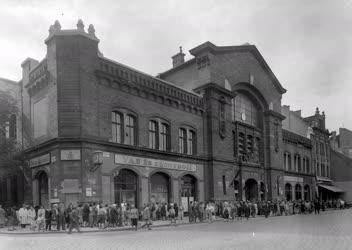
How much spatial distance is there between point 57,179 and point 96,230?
5.01 m

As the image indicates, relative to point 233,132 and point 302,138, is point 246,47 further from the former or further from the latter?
point 302,138

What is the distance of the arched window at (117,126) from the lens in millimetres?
29297

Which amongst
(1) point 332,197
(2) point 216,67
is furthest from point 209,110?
(1) point 332,197

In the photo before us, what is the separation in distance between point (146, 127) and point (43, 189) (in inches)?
322

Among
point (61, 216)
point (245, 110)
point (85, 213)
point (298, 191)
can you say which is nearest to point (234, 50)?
point (245, 110)

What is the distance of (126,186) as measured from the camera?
29453 mm

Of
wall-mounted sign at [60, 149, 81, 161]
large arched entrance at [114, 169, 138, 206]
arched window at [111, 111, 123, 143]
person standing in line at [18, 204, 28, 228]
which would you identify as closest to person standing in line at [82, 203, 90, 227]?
wall-mounted sign at [60, 149, 81, 161]

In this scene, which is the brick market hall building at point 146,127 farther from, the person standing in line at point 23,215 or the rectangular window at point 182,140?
the person standing in line at point 23,215

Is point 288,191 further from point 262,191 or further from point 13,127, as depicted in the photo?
point 13,127

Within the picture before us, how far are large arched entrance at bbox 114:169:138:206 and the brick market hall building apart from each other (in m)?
0.07

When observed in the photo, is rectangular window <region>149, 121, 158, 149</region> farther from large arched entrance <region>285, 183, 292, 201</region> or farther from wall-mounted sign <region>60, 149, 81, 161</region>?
large arched entrance <region>285, 183, 292, 201</region>

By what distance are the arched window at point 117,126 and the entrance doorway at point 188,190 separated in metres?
7.50

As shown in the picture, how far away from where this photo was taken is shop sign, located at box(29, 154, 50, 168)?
90.7ft

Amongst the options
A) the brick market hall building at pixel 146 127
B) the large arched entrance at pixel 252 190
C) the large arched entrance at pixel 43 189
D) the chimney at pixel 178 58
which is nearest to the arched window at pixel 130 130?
the brick market hall building at pixel 146 127
